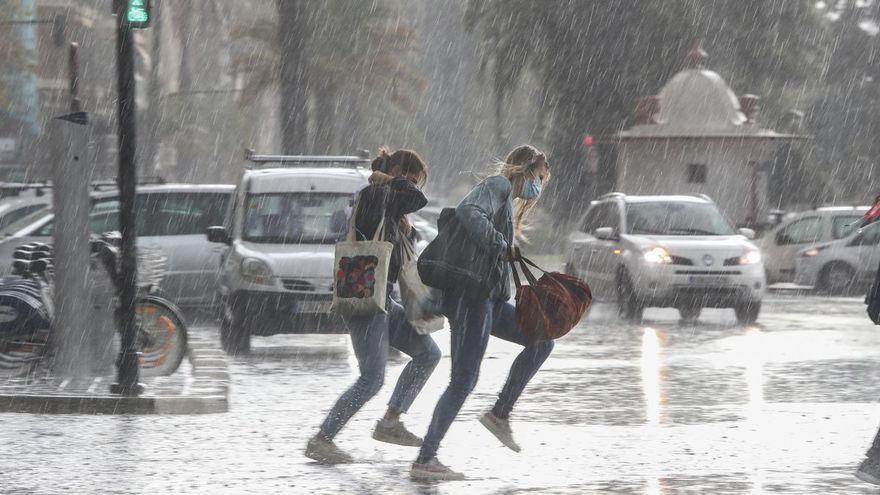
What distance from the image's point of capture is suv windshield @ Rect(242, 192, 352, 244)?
16.5 meters

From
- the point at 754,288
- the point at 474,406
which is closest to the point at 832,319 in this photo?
the point at 754,288

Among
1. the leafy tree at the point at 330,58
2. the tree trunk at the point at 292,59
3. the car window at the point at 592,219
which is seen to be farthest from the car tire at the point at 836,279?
the leafy tree at the point at 330,58

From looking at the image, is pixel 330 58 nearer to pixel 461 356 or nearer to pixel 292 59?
pixel 292 59

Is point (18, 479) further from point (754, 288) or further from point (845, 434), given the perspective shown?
point (754, 288)

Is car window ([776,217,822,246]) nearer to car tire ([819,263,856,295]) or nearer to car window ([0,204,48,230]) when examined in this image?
car tire ([819,263,856,295])

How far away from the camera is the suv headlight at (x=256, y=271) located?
15.8 meters

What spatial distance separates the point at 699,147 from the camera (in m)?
39.0

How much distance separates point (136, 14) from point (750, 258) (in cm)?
1021

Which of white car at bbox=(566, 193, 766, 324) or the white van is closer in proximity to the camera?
the white van

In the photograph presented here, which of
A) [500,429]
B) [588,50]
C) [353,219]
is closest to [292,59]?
[588,50]

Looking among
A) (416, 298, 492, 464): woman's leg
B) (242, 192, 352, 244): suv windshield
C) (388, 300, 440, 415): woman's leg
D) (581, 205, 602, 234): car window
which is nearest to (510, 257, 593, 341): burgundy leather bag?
(416, 298, 492, 464): woman's leg

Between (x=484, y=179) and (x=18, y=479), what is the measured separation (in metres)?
2.76

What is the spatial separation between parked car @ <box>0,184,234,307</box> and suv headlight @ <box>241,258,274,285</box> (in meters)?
3.21

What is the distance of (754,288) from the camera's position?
64.4 feet
